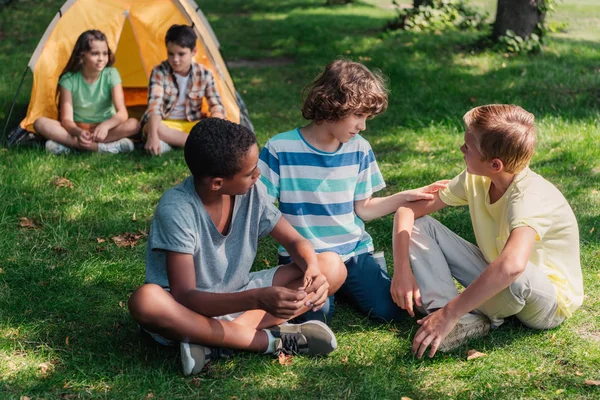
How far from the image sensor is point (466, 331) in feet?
10.4

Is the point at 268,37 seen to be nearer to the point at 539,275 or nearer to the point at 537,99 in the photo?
the point at 537,99

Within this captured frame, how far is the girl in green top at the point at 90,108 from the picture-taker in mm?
6047

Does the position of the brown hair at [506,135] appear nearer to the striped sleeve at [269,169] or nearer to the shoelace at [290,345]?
the striped sleeve at [269,169]

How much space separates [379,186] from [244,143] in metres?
0.97

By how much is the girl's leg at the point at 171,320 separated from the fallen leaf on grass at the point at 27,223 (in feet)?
5.80

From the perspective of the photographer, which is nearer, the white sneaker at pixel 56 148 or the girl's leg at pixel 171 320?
the girl's leg at pixel 171 320

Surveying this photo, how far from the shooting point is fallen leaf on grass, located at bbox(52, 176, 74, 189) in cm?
517

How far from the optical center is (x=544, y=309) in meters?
3.19

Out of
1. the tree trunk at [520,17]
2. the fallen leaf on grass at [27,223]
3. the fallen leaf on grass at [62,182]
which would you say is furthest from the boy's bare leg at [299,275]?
the tree trunk at [520,17]

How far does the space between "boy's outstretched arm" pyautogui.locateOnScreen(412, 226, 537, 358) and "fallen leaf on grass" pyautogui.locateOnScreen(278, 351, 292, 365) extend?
500 millimetres

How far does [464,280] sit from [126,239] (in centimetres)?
196

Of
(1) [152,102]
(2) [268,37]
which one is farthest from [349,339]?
(2) [268,37]

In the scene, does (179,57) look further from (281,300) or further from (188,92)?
(281,300)

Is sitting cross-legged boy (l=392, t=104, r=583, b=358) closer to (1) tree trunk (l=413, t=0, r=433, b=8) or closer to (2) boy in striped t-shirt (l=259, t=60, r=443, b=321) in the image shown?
(2) boy in striped t-shirt (l=259, t=60, r=443, b=321)
